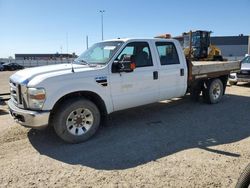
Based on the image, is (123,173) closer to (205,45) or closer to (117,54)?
(117,54)

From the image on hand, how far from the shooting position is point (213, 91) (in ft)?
28.2

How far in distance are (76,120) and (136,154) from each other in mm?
1385

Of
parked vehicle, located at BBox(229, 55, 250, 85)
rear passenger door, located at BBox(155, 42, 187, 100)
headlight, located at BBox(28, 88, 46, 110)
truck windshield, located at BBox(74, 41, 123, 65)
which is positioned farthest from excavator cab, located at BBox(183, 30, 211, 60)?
headlight, located at BBox(28, 88, 46, 110)

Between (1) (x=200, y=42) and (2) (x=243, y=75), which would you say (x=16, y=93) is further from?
(1) (x=200, y=42)

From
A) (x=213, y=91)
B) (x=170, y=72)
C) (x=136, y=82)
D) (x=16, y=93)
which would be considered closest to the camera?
(x=16, y=93)

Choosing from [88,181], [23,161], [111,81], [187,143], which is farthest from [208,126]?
[23,161]

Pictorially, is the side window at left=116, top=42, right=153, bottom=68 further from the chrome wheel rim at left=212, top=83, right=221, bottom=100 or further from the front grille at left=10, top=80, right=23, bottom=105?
the chrome wheel rim at left=212, top=83, right=221, bottom=100

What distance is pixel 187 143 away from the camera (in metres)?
5.05

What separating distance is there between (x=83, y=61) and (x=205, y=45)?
1802 cm

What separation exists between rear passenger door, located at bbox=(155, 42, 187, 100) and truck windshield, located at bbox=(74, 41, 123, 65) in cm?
118

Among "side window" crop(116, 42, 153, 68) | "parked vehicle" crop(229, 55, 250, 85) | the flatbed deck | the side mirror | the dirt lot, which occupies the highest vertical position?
"side window" crop(116, 42, 153, 68)

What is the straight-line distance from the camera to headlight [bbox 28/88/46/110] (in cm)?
461

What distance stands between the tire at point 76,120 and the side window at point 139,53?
4.78 ft

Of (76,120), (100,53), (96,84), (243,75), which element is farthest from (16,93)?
(243,75)
